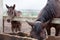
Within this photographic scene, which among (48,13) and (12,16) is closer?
(48,13)

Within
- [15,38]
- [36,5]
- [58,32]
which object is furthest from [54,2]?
[36,5]

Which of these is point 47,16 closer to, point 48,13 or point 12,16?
point 48,13

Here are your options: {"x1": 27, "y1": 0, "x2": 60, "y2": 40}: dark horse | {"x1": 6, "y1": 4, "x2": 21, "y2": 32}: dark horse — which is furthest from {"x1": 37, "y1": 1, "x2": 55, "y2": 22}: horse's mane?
{"x1": 6, "y1": 4, "x2": 21, "y2": 32}: dark horse

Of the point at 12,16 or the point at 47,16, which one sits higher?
the point at 47,16

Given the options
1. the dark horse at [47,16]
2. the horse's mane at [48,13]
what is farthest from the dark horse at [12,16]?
the horse's mane at [48,13]

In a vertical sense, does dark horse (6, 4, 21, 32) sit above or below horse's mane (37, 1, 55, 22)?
below

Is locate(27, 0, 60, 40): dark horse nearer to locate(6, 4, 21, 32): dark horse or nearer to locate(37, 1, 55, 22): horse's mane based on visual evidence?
locate(37, 1, 55, 22): horse's mane

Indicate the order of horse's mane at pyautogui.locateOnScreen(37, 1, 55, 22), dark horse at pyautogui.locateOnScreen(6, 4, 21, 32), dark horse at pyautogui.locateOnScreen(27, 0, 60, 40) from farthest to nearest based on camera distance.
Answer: dark horse at pyautogui.locateOnScreen(6, 4, 21, 32) → horse's mane at pyautogui.locateOnScreen(37, 1, 55, 22) → dark horse at pyautogui.locateOnScreen(27, 0, 60, 40)

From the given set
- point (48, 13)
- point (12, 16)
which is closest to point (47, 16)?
point (48, 13)

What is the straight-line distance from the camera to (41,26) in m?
4.55

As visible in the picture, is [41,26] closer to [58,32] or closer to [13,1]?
[58,32]

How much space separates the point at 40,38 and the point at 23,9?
9039mm

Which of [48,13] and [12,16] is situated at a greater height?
[48,13]

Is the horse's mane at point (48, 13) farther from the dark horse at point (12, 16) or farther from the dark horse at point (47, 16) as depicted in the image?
the dark horse at point (12, 16)
